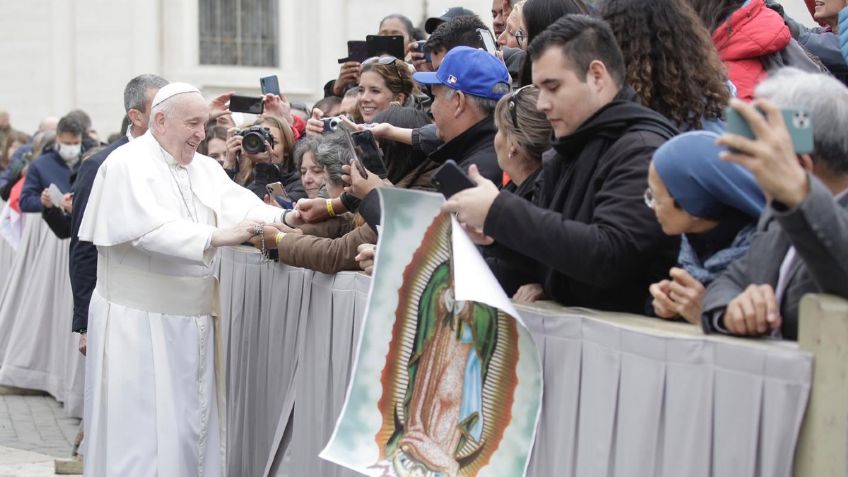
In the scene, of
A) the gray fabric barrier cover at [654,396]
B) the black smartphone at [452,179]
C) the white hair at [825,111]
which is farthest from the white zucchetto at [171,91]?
the white hair at [825,111]

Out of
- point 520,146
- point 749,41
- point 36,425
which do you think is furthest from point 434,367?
point 36,425

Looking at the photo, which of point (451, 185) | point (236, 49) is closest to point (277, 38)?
point (236, 49)

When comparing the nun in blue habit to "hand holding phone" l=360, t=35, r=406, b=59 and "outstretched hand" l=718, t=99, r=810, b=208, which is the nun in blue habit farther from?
"hand holding phone" l=360, t=35, r=406, b=59

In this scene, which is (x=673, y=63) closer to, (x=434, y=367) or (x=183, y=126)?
(x=434, y=367)

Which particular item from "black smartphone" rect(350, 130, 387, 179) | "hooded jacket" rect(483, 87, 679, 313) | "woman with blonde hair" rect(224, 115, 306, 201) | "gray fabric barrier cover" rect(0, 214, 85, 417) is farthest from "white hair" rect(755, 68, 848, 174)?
"gray fabric barrier cover" rect(0, 214, 85, 417)

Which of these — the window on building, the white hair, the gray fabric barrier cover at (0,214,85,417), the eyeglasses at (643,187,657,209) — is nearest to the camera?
the white hair

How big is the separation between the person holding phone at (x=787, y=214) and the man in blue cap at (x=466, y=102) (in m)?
1.97

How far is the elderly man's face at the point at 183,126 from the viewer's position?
20.1 ft

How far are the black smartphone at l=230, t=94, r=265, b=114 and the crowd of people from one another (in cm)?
8

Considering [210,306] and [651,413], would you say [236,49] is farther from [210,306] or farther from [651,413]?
[651,413]

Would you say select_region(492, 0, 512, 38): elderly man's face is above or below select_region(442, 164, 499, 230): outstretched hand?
above

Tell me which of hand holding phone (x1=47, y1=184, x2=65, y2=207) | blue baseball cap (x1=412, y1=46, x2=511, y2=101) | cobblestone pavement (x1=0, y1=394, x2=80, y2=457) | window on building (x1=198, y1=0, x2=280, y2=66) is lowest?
cobblestone pavement (x1=0, y1=394, x2=80, y2=457)

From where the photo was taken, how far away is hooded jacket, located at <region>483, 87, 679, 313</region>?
3.71 metres

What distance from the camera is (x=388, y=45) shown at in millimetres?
7676
